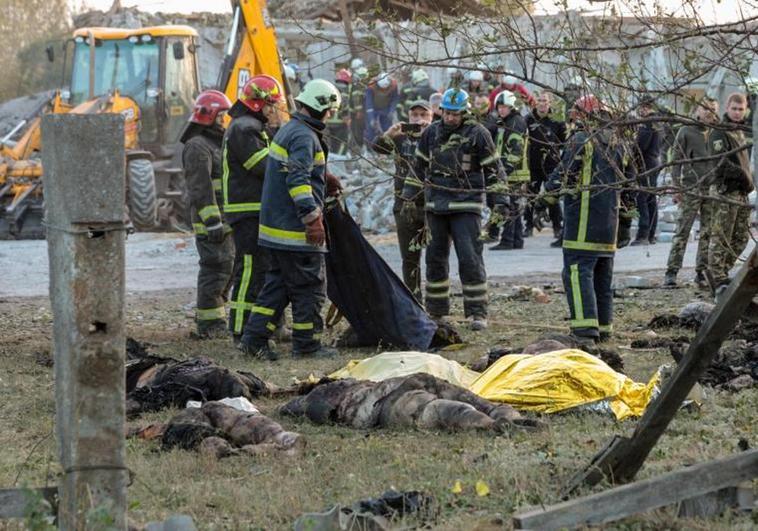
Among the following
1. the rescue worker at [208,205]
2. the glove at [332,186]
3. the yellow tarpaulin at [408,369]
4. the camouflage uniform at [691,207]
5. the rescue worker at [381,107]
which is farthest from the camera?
the rescue worker at [381,107]

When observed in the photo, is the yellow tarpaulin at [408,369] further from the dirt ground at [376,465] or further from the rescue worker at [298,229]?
the rescue worker at [298,229]

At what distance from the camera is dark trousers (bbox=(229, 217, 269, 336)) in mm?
10781

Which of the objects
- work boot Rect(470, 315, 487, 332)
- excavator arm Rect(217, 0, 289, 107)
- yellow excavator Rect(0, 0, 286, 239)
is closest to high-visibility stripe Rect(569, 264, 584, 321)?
work boot Rect(470, 315, 487, 332)

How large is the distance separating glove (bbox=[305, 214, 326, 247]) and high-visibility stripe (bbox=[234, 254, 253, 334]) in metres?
1.06

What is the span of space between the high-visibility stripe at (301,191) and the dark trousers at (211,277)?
193 centimetres

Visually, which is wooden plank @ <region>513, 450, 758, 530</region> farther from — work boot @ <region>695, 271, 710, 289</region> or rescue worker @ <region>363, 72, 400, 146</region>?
rescue worker @ <region>363, 72, 400, 146</region>

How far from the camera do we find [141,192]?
69.1ft

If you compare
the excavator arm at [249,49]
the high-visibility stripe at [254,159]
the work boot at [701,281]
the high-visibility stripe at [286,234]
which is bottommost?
the work boot at [701,281]

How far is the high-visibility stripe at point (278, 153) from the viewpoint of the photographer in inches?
391

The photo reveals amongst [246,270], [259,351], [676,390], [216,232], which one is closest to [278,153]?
[246,270]

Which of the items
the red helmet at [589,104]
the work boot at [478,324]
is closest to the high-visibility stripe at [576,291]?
the work boot at [478,324]

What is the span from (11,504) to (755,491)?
281cm

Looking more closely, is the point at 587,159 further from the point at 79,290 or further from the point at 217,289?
the point at 79,290

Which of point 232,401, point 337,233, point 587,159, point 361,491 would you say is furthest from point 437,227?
point 361,491
